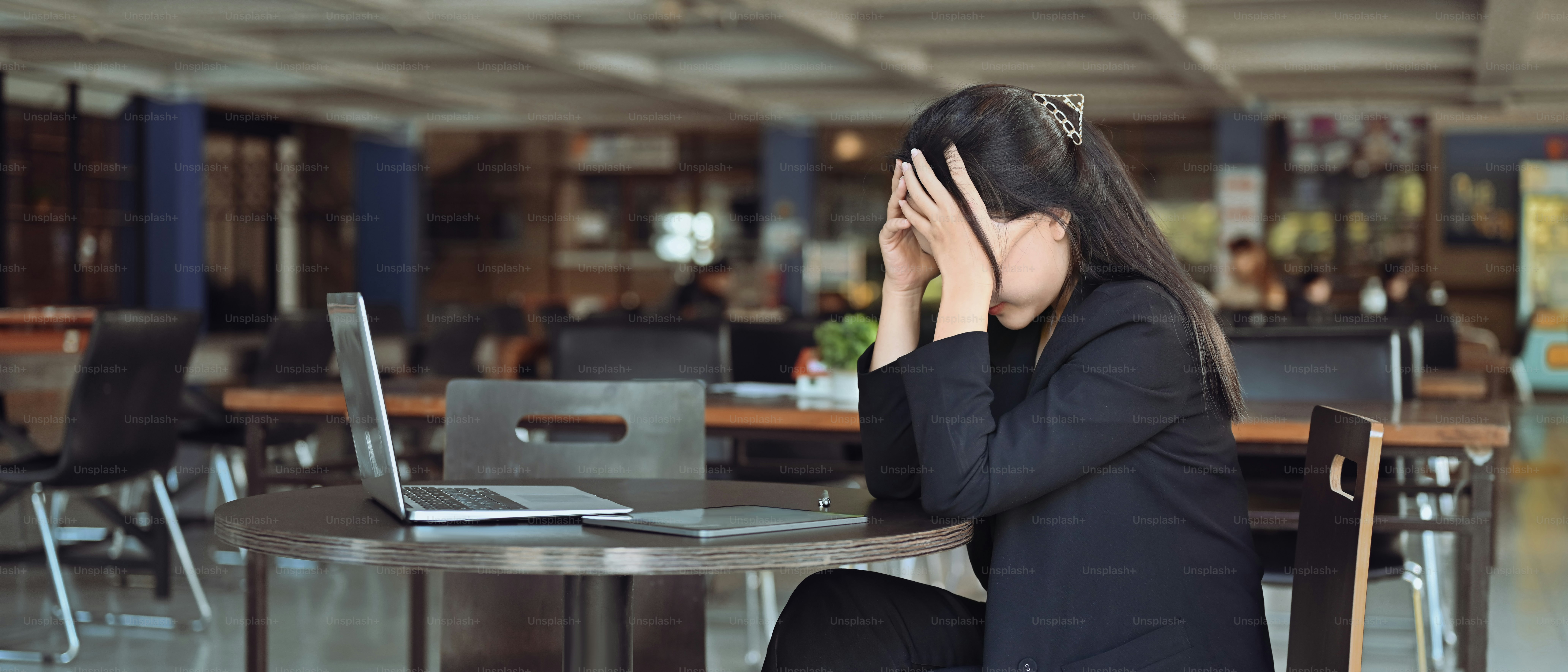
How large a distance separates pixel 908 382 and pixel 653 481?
0.53 m

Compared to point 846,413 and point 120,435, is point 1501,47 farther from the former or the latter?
point 120,435

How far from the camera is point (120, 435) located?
353 cm

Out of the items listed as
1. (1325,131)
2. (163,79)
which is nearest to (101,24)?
(163,79)

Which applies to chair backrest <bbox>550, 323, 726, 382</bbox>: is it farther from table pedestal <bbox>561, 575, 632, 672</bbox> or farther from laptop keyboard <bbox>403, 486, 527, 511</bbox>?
table pedestal <bbox>561, 575, 632, 672</bbox>

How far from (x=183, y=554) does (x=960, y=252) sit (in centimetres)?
296

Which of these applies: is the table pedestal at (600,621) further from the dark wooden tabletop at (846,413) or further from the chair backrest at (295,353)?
the chair backrest at (295,353)

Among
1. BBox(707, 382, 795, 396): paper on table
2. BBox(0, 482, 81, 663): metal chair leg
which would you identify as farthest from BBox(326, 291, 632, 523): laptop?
BBox(0, 482, 81, 663): metal chair leg

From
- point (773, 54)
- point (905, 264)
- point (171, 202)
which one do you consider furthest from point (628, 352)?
point (171, 202)

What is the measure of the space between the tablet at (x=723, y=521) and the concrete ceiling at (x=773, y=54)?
5.88m

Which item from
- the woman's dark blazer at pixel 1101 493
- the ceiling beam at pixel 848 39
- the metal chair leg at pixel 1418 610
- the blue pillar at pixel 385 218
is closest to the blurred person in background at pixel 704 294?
the ceiling beam at pixel 848 39

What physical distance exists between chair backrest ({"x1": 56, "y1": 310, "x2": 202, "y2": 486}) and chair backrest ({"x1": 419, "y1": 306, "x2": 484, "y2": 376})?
1.32 metres

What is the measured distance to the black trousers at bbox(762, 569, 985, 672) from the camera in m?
1.55

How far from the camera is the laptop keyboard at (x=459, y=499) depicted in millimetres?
1403

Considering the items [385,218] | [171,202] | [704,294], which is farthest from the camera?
[385,218]
